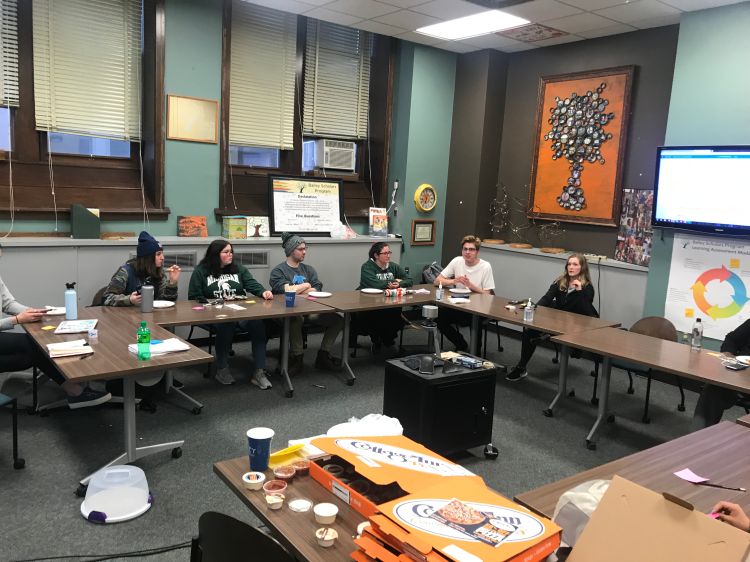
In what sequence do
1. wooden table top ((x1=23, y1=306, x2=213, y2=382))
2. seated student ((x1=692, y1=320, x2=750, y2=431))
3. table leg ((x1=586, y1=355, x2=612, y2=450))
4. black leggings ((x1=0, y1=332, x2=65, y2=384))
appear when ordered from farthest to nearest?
1. table leg ((x1=586, y1=355, x2=612, y2=450))
2. black leggings ((x1=0, y1=332, x2=65, y2=384))
3. seated student ((x1=692, y1=320, x2=750, y2=431))
4. wooden table top ((x1=23, y1=306, x2=213, y2=382))

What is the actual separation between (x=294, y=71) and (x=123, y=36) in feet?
5.70

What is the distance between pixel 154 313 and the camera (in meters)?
4.05

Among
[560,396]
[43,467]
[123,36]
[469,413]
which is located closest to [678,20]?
[560,396]

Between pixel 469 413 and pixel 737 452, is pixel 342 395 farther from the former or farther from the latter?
pixel 737 452

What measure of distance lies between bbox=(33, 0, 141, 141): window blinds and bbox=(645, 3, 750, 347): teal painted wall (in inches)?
191

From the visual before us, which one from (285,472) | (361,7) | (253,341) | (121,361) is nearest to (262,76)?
(361,7)

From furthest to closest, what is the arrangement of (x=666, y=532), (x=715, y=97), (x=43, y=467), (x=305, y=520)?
(x=715, y=97), (x=43, y=467), (x=305, y=520), (x=666, y=532)

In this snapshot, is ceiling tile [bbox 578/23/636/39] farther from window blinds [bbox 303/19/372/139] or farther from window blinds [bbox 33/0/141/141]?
window blinds [bbox 33/0/141/141]

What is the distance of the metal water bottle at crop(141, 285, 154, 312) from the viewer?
4020mm

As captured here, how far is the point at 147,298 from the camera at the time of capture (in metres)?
4.04

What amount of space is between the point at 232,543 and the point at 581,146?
5880 mm

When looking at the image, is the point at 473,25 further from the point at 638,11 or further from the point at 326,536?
the point at 326,536

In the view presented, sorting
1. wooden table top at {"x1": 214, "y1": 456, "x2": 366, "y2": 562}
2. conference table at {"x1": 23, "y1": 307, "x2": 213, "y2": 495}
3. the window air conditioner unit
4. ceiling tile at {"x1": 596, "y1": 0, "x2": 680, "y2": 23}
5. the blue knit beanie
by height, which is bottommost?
conference table at {"x1": 23, "y1": 307, "x2": 213, "y2": 495}

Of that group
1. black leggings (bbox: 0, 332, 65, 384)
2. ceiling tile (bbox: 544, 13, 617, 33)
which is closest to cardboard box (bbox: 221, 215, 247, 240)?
black leggings (bbox: 0, 332, 65, 384)
